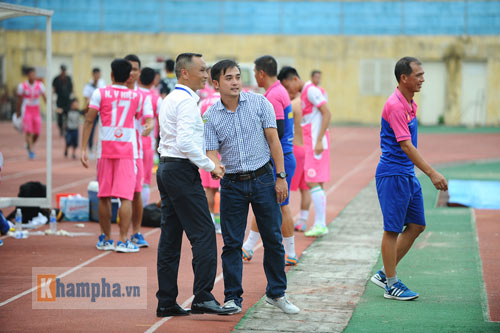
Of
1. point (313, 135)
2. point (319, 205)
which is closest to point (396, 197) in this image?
point (319, 205)

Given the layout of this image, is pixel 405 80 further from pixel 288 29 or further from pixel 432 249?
pixel 288 29

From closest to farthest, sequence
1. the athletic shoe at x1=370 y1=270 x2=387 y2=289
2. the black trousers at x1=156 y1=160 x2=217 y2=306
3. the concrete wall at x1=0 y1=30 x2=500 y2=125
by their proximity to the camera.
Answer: the black trousers at x1=156 y1=160 x2=217 y2=306 < the athletic shoe at x1=370 y1=270 x2=387 y2=289 < the concrete wall at x1=0 y1=30 x2=500 y2=125

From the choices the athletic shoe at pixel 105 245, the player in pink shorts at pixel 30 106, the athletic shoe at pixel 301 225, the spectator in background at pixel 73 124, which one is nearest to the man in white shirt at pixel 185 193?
the athletic shoe at pixel 105 245

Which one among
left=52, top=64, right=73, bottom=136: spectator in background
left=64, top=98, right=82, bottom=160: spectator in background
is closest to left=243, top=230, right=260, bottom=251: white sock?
left=64, top=98, right=82, bottom=160: spectator in background

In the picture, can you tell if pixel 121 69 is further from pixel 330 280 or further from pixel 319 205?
pixel 330 280

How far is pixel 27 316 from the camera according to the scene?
6590mm

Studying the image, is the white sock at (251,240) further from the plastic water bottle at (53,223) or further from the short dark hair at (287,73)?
the plastic water bottle at (53,223)

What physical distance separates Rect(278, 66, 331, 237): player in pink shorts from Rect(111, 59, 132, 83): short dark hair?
2265 millimetres

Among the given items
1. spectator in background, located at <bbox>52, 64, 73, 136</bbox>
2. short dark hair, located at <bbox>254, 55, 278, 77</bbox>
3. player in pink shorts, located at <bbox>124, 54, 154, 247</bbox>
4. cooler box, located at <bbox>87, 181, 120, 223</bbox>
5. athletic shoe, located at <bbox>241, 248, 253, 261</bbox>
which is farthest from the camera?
spectator in background, located at <bbox>52, 64, 73, 136</bbox>

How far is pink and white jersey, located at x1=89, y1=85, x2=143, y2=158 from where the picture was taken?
30.4ft

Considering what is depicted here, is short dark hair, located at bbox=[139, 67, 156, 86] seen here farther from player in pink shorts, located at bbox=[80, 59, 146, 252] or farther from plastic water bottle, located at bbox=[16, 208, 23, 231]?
plastic water bottle, located at bbox=[16, 208, 23, 231]

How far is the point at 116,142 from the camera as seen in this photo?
9.30 metres
